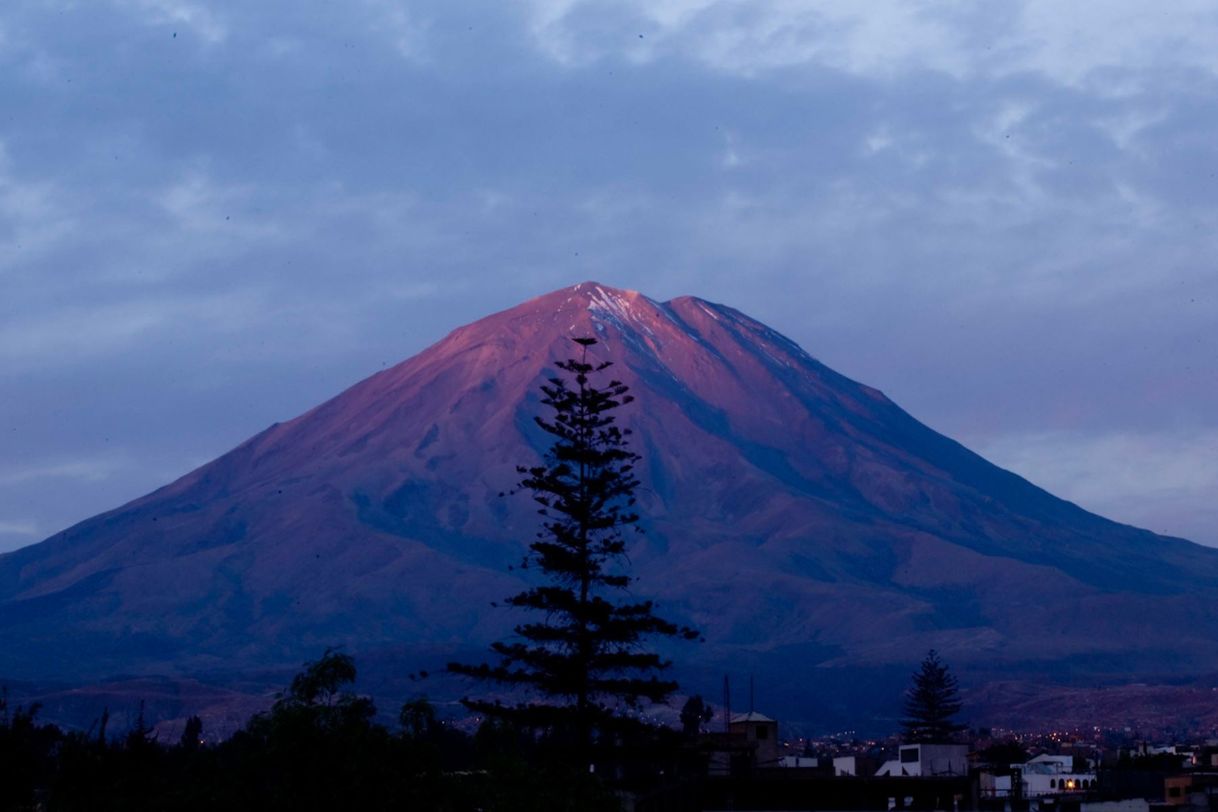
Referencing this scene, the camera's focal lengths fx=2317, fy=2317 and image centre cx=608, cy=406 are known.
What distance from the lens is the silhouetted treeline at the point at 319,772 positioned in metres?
31.3

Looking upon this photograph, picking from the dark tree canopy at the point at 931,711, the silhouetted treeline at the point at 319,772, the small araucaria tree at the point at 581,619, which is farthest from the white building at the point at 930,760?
the dark tree canopy at the point at 931,711

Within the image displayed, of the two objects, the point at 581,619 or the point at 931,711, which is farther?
the point at 931,711

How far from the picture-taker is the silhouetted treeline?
31281mm

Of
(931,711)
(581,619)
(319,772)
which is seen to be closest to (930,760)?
(581,619)

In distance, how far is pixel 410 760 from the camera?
31953 millimetres

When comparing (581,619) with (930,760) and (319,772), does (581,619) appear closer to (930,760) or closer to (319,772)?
(319,772)

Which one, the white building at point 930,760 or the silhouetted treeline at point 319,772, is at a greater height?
the white building at point 930,760

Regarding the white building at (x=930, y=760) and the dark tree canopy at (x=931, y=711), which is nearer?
the white building at (x=930, y=760)

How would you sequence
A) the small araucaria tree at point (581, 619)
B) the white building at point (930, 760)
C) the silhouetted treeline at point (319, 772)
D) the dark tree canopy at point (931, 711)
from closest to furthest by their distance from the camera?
1. the silhouetted treeline at point (319, 772)
2. the small araucaria tree at point (581, 619)
3. the white building at point (930, 760)
4. the dark tree canopy at point (931, 711)

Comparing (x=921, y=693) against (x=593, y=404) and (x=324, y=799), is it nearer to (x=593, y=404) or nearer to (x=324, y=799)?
(x=593, y=404)

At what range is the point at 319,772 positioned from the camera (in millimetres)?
31438

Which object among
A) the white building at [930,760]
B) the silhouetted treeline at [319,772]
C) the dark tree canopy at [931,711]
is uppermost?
the dark tree canopy at [931,711]

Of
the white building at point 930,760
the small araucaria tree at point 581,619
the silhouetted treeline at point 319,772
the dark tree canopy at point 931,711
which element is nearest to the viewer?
the silhouetted treeline at point 319,772

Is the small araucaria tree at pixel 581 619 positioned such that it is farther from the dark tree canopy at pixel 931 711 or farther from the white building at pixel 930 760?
the dark tree canopy at pixel 931 711
